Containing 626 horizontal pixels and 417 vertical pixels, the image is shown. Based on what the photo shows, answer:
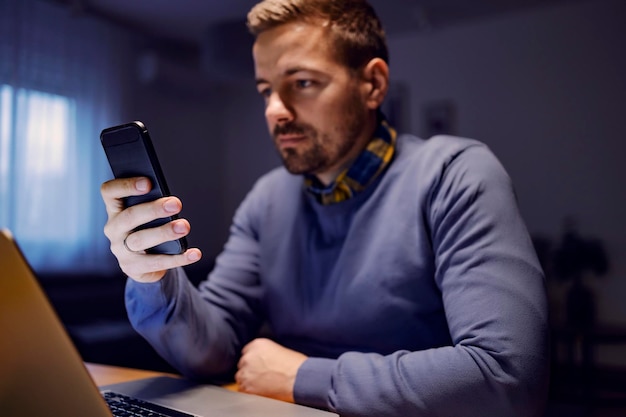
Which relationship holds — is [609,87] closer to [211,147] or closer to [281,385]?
[211,147]

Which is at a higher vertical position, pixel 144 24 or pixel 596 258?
pixel 144 24

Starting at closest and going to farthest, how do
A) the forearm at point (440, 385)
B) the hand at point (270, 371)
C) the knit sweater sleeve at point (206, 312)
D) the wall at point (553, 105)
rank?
1. the forearm at point (440, 385)
2. the hand at point (270, 371)
3. the knit sweater sleeve at point (206, 312)
4. the wall at point (553, 105)

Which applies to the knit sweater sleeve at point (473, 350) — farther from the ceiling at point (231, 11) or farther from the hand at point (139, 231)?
the ceiling at point (231, 11)

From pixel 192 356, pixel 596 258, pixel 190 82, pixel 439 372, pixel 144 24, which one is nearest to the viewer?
pixel 439 372

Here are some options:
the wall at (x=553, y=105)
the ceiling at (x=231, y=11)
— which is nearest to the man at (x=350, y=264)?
the ceiling at (x=231, y=11)

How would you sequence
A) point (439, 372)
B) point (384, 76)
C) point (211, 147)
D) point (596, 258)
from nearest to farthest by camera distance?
point (439, 372) < point (384, 76) < point (596, 258) < point (211, 147)

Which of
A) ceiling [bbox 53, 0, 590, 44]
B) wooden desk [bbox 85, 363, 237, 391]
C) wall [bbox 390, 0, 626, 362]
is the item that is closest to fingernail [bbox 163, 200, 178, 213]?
wooden desk [bbox 85, 363, 237, 391]

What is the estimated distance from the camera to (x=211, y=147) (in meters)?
5.05

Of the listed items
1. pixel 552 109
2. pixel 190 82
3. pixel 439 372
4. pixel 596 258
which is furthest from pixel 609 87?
pixel 439 372

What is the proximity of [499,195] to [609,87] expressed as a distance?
3.35 meters

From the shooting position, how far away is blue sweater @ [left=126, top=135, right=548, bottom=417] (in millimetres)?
703

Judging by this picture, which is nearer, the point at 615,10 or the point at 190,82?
the point at 615,10

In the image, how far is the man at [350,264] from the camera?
71 centimetres

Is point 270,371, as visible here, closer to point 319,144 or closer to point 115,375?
point 115,375
